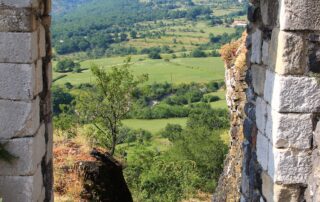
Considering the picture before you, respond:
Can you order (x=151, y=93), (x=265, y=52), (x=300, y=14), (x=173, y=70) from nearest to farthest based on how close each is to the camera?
(x=300, y=14) < (x=265, y=52) < (x=151, y=93) < (x=173, y=70)

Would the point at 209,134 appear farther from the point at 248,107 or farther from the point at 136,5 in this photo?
the point at 136,5

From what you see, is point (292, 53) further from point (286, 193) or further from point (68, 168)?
point (68, 168)

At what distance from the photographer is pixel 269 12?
4.18 meters

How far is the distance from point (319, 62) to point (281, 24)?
414mm

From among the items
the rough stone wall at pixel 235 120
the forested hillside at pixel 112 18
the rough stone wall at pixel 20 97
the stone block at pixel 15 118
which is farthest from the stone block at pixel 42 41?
the forested hillside at pixel 112 18

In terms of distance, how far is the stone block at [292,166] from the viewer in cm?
383

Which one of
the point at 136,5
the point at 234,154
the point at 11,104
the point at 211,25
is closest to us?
the point at 11,104

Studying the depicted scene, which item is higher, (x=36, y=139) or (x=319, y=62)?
(x=319, y=62)

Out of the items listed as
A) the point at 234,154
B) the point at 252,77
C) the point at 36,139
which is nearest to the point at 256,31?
the point at 252,77

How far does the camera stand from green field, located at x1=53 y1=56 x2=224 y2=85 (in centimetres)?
4966

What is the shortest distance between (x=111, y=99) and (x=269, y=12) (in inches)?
472

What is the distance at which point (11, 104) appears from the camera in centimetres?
413

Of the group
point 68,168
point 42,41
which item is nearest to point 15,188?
point 42,41

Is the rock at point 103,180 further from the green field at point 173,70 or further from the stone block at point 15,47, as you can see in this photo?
the green field at point 173,70
